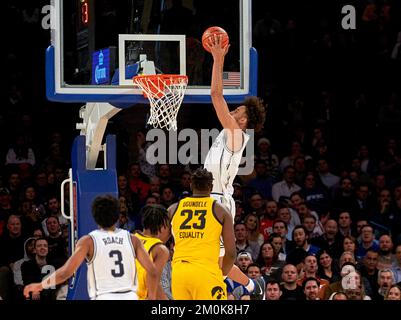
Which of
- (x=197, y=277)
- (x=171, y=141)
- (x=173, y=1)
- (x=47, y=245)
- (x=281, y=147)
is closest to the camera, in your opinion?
(x=197, y=277)

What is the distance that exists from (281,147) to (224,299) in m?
6.79

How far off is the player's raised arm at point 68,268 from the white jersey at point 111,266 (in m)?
0.06

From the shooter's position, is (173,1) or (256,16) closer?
(173,1)

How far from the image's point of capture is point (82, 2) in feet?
33.4

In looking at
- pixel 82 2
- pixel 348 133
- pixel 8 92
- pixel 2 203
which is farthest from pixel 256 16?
pixel 82 2

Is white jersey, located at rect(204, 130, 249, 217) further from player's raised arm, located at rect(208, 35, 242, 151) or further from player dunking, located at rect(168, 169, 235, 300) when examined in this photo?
player dunking, located at rect(168, 169, 235, 300)

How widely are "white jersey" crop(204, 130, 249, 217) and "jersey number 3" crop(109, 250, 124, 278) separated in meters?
1.44

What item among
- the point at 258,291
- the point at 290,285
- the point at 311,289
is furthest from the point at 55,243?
the point at 258,291

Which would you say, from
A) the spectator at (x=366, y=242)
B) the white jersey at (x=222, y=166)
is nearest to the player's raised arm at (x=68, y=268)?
the white jersey at (x=222, y=166)

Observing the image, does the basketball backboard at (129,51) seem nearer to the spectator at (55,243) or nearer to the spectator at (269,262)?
the spectator at (55,243)

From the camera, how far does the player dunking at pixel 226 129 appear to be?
8891 millimetres

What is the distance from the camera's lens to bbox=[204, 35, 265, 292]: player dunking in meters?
8.89

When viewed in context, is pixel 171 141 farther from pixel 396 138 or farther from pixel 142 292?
pixel 142 292

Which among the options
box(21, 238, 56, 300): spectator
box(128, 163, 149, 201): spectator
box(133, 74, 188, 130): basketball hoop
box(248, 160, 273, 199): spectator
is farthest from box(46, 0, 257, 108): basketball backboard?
box(248, 160, 273, 199): spectator
